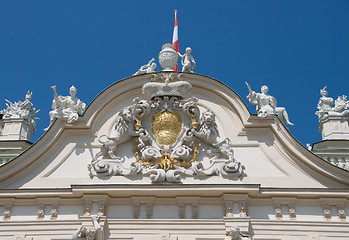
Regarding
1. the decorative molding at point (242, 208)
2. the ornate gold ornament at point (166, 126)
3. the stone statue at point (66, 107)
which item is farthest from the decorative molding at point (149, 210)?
the stone statue at point (66, 107)

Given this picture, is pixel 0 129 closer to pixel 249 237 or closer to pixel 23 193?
pixel 23 193

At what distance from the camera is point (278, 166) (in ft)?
41.7

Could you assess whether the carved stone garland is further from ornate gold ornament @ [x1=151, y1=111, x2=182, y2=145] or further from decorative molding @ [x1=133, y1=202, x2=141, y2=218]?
decorative molding @ [x1=133, y1=202, x2=141, y2=218]

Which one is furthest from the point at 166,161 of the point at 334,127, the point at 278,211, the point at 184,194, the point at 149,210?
the point at 334,127

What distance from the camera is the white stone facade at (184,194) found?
11.9 m

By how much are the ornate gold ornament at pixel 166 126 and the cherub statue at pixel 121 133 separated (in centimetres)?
47

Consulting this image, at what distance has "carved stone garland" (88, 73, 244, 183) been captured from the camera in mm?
12516

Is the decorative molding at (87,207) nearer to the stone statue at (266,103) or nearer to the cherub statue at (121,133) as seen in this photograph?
the cherub statue at (121,133)

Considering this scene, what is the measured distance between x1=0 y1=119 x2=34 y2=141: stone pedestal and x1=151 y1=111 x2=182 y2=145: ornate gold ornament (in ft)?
10.6

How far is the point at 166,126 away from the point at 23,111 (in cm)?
380

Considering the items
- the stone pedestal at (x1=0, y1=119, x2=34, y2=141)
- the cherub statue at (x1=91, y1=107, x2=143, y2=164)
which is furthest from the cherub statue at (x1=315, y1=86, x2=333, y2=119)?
the stone pedestal at (x1=0, y1=119, x2=34, y2=141)

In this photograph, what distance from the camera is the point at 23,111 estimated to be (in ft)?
47.5

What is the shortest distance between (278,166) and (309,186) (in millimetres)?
788

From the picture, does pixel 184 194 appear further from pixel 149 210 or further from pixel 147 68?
pixel 147 68
